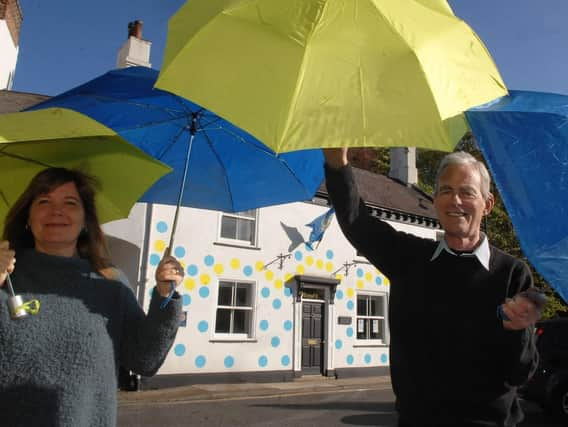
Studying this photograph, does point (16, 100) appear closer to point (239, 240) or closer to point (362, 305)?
point (239, 240)

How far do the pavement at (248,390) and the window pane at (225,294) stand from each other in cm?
234

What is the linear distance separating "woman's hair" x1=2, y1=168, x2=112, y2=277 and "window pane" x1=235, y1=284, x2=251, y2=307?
12241mm

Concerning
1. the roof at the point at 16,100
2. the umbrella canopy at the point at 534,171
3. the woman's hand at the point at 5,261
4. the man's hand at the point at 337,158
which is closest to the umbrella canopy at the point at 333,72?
the umbrella canopy at the point at 534,171

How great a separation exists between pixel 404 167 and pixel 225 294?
1324cm

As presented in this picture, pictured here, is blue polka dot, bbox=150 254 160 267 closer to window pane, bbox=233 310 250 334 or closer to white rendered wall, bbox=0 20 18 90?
window pane, bbox=233 310 250 334

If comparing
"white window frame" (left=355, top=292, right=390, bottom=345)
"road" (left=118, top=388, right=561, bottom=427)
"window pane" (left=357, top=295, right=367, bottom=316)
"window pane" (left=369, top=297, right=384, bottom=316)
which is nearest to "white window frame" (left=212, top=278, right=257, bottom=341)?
"road" (left=118, top=388, right=561, bottom=427)

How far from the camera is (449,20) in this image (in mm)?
1893

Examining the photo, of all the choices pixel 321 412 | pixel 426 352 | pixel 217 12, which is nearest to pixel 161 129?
pixel 217 12

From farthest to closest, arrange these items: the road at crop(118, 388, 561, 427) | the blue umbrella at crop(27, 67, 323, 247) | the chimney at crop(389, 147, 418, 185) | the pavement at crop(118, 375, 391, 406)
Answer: the chimney at crop(389, 147, 418, 185) → the pavement at crop(118, 375, 391, 406) → the road at crop(118, 388, 561, 427) → the blue umbrella at crop(27, 67, 323, 247)

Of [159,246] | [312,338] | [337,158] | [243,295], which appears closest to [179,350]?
[243,295]

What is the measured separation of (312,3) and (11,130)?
131cm

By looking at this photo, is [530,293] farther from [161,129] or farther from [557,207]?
[161,129]

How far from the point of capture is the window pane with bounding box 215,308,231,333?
44.8 ft

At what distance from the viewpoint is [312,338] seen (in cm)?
1549
